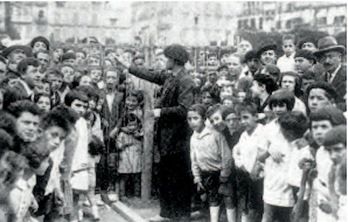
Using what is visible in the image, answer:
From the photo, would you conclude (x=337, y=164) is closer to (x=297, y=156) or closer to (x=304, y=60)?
(x=297, y=156)

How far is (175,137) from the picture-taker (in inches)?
193

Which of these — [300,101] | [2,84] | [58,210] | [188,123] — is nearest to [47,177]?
[58,210]

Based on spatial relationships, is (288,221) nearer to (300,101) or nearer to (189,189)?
(300,101)

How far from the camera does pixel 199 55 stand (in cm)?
859

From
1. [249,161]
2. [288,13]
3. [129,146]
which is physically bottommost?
[129,146]

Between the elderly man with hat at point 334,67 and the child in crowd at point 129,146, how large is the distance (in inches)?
83.2

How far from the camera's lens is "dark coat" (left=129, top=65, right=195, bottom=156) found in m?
4.82

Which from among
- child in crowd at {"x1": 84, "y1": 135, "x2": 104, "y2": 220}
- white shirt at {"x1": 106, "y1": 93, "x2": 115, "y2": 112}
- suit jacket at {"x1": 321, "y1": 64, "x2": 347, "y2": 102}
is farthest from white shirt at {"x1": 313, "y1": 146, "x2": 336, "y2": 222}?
white shirt at {"x1": 106, "y1": 93, "x2": 115, "y2": 112}

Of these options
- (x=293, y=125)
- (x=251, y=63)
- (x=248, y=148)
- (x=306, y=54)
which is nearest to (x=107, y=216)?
(x=248, y=148)

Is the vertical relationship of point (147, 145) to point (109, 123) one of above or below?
below

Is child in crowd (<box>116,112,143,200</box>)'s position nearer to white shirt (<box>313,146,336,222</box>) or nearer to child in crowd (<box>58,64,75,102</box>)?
child in crowd (<box>58,64,75,102</box>)

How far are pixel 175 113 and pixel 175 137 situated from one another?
0.78 ft

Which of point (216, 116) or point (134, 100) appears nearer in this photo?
point (216, 116)

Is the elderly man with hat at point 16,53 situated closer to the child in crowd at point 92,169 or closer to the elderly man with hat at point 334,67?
the child in crowd at point 92,169
